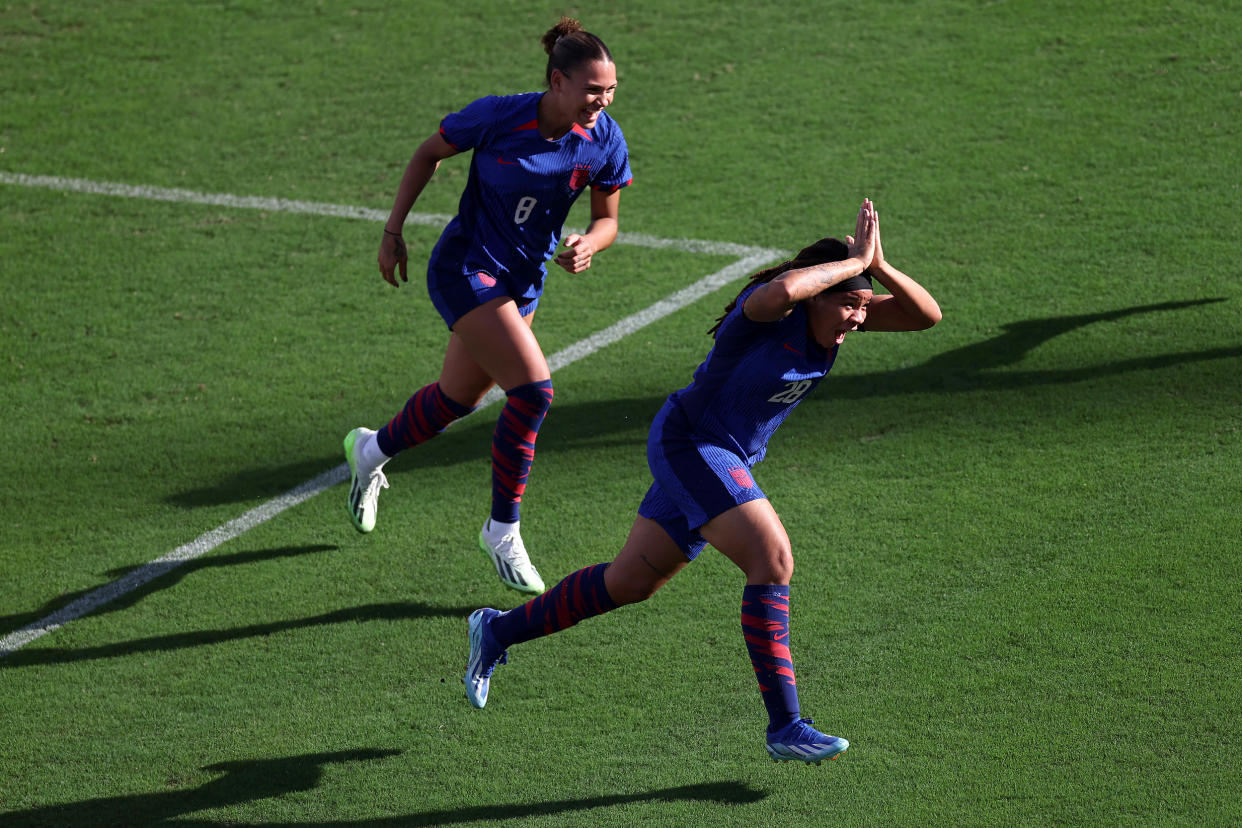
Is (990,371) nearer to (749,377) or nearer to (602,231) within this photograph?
(602,231)

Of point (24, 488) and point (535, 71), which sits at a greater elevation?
point (535, 71)

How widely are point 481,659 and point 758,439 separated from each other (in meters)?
1.16

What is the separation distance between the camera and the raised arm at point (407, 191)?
5074mm

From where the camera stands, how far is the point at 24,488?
595 centimetres

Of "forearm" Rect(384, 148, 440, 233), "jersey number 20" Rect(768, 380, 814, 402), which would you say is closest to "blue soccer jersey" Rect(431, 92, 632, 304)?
"forearm" Rect(384, 148, 440, 233)

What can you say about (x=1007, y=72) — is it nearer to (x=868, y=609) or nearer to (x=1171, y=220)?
(x=1171, y=220)

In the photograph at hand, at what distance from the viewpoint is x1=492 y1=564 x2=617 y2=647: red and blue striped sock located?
13.8ft

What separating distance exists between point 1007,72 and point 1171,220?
6.98 feet

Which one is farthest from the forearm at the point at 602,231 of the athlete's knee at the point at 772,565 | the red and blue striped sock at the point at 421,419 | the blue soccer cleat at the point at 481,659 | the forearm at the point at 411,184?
the athlete's knee at the point at 772,565

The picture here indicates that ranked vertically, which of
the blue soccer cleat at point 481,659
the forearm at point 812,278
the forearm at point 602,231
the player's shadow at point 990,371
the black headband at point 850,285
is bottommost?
the blue soccer cleat at point 481,659

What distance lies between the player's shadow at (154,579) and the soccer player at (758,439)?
1.85m

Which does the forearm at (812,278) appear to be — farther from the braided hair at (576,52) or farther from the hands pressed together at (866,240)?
the braided hair at (576,52)

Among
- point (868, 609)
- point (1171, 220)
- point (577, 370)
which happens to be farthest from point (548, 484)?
point (1171, 220)

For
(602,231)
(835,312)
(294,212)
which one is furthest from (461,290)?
(294,212)
